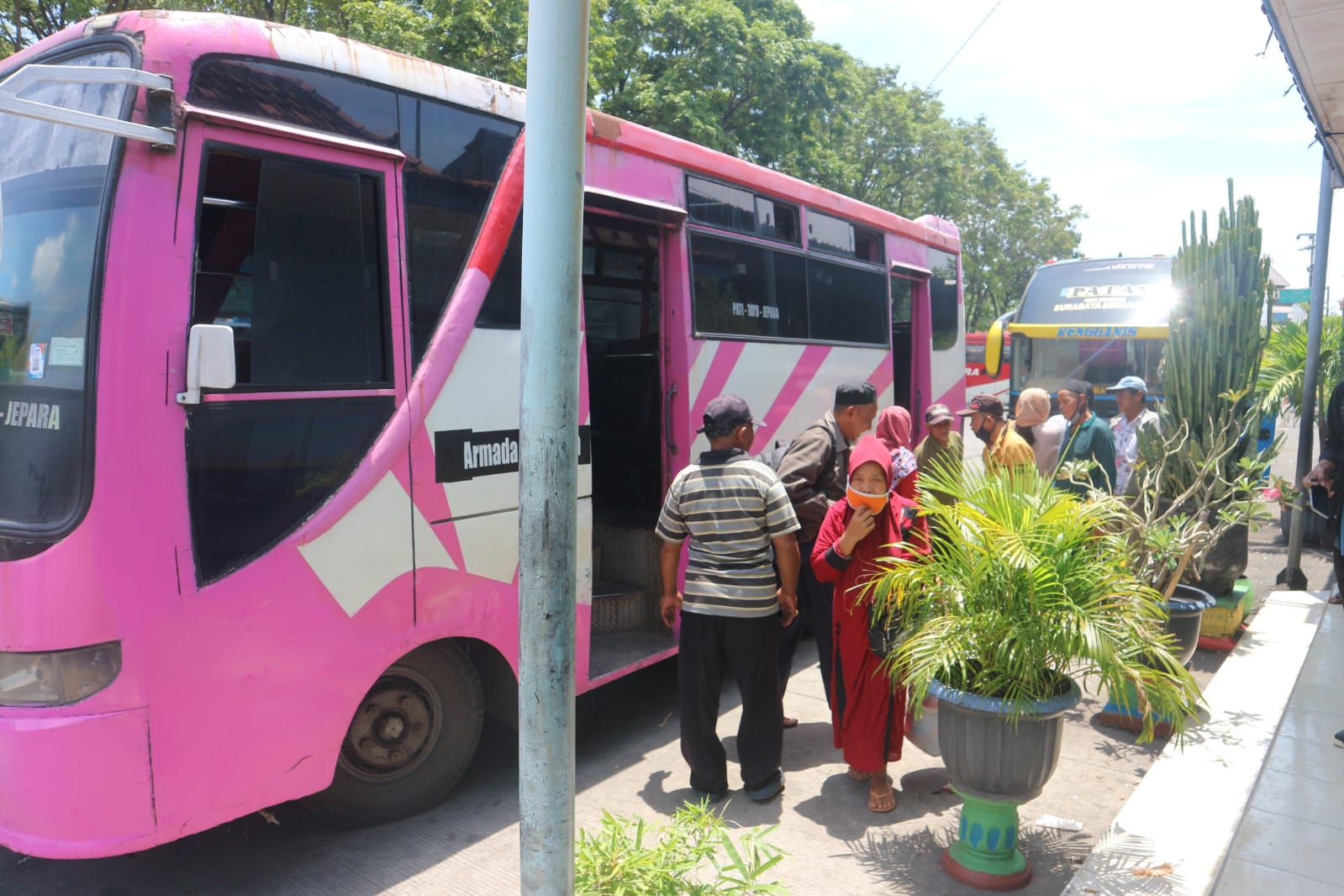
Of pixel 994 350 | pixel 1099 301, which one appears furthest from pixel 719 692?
pixel 994 350

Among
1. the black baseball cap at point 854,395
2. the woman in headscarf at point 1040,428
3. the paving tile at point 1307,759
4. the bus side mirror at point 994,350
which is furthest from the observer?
the bus side mirror at point 994,350

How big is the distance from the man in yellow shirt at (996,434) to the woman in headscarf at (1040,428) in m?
0.22

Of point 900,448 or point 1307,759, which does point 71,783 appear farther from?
point 1307,759

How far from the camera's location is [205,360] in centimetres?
316

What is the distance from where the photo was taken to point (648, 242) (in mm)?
6008

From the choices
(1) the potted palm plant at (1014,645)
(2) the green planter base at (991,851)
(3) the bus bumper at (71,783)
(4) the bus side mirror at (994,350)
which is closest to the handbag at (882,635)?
(1) the potted palm plant at (1014,645)

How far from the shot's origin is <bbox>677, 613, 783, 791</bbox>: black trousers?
14.4ft

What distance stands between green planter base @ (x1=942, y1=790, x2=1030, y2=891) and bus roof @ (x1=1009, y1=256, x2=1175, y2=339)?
980cm

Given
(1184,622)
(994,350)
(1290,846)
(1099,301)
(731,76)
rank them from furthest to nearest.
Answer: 1. (731,76)
2. (994,350)
3. (1099,301)
4. (1184,622)
5. (1290,846)

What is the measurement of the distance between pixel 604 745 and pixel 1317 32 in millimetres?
5173

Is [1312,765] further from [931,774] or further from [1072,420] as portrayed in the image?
[1072,420]

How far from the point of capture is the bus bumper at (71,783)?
9.87 ft

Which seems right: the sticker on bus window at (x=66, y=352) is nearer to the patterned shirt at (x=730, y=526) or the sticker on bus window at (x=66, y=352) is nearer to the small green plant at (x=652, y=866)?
the small green plant at (x=652, y=866)

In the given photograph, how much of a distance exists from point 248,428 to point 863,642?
9.07ft
